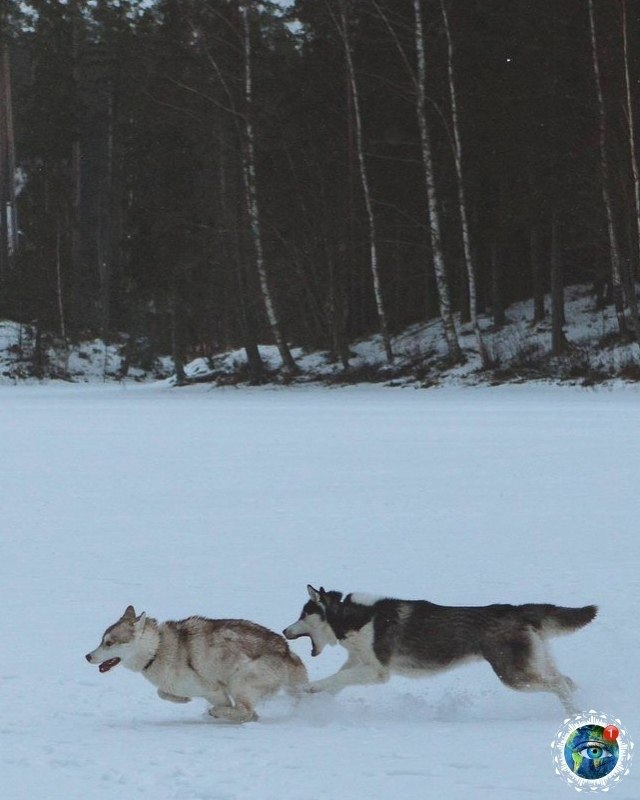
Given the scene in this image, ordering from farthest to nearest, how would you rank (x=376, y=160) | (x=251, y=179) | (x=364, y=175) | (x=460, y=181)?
(x=376, y=160), (x=251, y=179), (x=364, y=175), (x=460, y=181)

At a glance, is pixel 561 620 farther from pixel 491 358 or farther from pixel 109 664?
pixel 491 358

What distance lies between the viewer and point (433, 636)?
19.6ft

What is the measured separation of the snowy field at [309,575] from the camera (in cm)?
483

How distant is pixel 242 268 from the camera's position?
115ft

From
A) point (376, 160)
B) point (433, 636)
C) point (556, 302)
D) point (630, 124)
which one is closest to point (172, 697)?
point (433, 636)

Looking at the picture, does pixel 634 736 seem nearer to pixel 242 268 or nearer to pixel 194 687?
pixel 194 687

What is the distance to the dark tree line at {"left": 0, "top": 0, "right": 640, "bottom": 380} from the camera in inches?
1185

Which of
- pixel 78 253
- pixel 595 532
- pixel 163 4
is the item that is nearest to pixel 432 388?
pixel 163 4

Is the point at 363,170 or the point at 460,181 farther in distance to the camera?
the point at 363,170

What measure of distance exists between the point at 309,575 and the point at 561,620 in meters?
3.24

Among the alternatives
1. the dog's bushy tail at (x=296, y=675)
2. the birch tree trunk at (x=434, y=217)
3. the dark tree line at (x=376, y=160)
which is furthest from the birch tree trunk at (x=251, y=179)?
the dog's bushy tail at (x=296, y=675)

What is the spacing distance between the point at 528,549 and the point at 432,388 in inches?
793

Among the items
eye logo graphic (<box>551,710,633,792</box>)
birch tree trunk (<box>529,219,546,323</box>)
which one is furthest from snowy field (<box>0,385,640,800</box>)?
birch tree trunk (<box>529,219,546,323</box>)

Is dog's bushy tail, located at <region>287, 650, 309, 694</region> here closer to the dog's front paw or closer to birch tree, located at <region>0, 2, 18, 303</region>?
the dog's front paw
